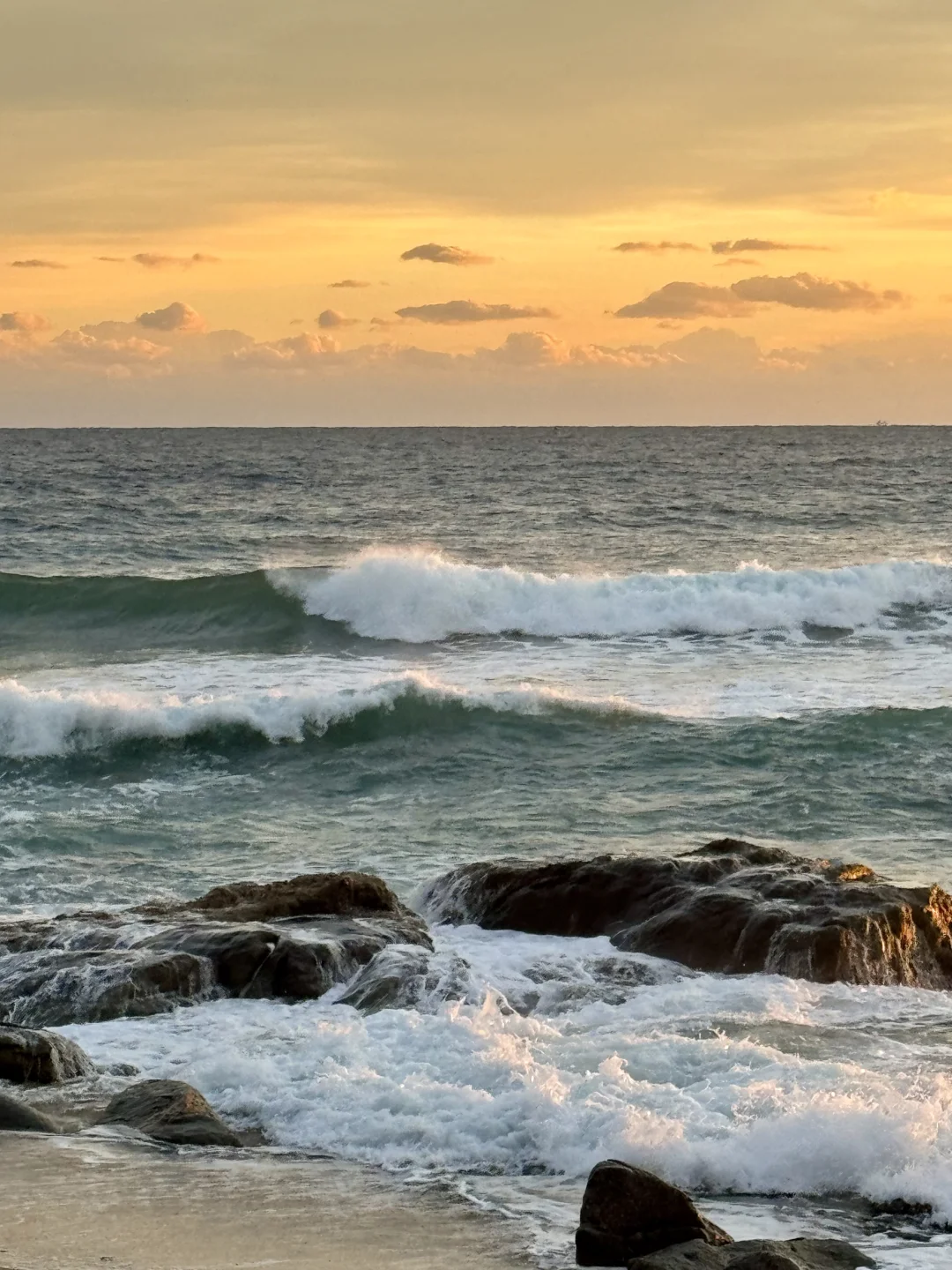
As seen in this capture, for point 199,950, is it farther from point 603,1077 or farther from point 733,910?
point 733,910

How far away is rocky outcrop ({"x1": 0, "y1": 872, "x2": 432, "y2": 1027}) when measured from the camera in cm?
1051

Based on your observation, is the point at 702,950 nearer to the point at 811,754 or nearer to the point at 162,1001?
the point at 162,1001

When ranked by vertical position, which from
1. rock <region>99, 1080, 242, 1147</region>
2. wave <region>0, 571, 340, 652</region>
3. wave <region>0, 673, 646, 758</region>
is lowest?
rock <region>99, 1080, 242, 1147</region>

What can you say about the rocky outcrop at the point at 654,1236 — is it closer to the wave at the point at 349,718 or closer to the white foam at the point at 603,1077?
the white foam at the point at 603,1077

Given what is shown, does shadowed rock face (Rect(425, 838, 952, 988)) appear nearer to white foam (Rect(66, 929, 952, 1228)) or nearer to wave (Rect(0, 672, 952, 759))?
white foam (Rect(66, 929, 952, 1228))

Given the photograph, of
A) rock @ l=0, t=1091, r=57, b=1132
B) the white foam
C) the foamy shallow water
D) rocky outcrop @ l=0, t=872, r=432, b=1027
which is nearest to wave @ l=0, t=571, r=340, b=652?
rocky outcrop @ l=0, t=872, r=432, b=1027

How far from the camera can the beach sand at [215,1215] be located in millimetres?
6617

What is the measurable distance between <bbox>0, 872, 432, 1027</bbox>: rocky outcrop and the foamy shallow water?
0.78ft

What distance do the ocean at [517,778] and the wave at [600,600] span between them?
0.33ft

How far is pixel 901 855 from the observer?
14477 mm

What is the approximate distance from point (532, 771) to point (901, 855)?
546 centimetres

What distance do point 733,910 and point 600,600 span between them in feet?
65.2

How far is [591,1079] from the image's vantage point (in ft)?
29.0

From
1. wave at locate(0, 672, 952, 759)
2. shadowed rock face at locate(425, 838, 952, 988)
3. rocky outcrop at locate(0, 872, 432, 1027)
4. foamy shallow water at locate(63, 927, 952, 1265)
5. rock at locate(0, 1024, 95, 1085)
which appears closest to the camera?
foamy shallow water at locate(63, 927, 952, 1265)
